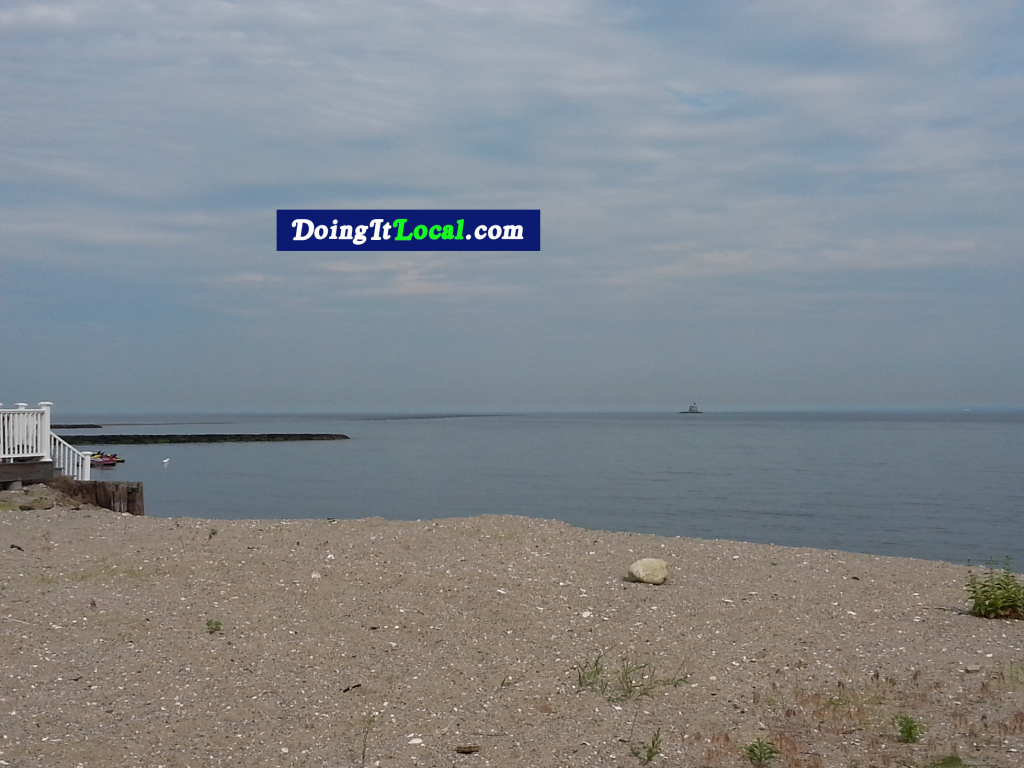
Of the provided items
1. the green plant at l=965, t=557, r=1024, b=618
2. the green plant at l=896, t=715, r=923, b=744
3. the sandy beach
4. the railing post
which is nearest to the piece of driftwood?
the railing post

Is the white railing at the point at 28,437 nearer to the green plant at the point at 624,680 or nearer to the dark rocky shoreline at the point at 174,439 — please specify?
the green plant at the point at 624,680

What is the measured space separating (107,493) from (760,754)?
737 inches

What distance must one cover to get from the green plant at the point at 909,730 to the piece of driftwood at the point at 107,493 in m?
18.4

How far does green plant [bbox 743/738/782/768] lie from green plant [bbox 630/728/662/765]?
2.07ft

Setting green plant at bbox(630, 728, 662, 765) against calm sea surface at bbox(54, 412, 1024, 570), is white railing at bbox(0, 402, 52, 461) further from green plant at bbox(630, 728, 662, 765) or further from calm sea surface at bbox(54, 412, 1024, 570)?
green plant at bbox(630, 728, 662, 765)

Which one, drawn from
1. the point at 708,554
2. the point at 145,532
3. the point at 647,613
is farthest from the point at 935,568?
the point at 145,532

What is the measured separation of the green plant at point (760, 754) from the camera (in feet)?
21.5

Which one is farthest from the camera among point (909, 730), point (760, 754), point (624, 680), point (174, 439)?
point (174, 439)

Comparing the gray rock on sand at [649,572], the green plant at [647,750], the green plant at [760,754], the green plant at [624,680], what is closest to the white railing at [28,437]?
the gray rock on sand at [649,572]

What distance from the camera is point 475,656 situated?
980cm

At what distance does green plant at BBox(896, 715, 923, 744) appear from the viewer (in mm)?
6895

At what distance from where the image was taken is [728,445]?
320 ft

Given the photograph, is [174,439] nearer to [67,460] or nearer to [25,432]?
[67,460]

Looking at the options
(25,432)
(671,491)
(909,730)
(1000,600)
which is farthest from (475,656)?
(671,491)
